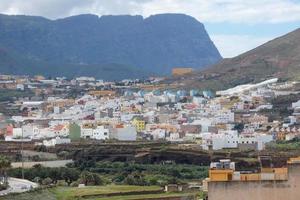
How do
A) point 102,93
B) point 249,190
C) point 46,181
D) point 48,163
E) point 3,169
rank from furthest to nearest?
point 102,93, point 48,163, point 3,169, point 46,181, point 249,190

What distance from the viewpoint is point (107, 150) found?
55.6 m

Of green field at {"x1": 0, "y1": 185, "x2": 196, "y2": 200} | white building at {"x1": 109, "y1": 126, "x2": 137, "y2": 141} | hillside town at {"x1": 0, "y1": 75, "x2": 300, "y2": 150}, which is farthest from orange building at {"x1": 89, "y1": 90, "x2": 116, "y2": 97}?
green field at {"x1": 0, "y1": 185, "x2": 196, "y2": 200}

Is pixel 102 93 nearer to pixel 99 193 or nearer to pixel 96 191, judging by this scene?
Result: pixel 96 191

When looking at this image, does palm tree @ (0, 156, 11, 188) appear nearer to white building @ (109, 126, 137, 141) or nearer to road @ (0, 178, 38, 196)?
road @ (0, 178, 38, 196)

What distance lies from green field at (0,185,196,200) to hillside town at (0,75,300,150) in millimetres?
21432

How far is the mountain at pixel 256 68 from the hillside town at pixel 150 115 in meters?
4.19

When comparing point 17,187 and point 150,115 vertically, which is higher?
point 150,115

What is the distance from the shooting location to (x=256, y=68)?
113 metres

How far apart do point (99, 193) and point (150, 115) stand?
50859mm

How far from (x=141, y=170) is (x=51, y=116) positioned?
41768 millimetres

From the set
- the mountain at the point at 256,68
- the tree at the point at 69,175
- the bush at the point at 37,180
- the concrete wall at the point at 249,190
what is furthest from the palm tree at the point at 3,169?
the mountain at the point at 256,68

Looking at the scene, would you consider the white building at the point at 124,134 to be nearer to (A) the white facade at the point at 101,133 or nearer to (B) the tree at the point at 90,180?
(A) the white facade at the point at 101,133

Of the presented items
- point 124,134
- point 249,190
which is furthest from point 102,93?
point 249,190

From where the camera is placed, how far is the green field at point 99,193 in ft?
105
